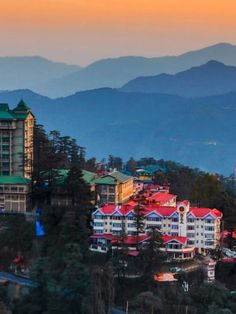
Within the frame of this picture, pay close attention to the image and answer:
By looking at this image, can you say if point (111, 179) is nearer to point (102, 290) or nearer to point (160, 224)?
point (160, 224)

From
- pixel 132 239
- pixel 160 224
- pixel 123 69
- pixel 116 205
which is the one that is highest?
pixel 123 69

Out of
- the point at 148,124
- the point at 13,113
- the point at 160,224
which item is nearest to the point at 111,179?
the point at 160,224

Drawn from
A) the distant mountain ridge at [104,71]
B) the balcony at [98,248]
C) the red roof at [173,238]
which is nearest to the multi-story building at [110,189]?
the balcony at [98,248]

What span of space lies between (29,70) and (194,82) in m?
55.4

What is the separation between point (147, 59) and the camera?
15638cm

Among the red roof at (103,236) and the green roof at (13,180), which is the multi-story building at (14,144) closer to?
the green roof at (13,180)

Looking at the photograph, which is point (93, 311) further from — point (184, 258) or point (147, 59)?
point (147, 59)

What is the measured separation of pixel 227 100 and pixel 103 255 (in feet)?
263

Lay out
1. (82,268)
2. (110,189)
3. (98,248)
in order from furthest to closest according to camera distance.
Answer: (110,189) < (98,248) < (82,268)

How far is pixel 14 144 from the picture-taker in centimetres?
2291

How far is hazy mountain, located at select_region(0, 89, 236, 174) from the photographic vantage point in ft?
268

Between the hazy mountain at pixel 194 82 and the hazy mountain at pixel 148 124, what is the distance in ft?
43.6

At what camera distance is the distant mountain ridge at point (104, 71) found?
142375mm

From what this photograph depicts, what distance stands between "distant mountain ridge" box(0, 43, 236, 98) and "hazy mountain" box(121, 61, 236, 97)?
22.1 m
